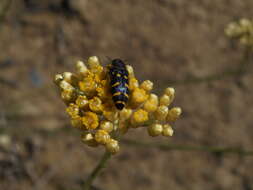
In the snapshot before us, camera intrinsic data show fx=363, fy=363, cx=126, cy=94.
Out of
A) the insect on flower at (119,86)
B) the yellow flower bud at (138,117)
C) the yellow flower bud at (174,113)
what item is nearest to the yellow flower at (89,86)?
the insect on flower at (119,86)

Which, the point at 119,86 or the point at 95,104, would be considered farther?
the point at 95,104

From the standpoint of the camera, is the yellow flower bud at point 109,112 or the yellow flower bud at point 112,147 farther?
the yellow flower bud at point 109,112

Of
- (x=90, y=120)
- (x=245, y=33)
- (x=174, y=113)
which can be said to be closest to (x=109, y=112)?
(x=90, y=120)

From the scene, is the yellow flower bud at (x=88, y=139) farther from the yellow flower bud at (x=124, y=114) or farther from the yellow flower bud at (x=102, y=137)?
the yellow flower bud at (x=124, y=114)

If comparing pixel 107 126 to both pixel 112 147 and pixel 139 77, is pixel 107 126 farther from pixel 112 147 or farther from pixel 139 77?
pixel 139 77

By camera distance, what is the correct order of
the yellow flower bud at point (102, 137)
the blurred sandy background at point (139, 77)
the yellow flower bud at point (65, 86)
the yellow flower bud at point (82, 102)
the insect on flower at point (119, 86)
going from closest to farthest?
the insect on flower at point (119, 86) < the yellow flower bud at point (102, 137) < the yellow flower bud at point (82, 102) < the yellow flower bud at point (65, 86) < the blurred sandy background at point (139, 77)

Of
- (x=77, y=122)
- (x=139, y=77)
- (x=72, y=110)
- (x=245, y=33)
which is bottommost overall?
(x=77, y=122)

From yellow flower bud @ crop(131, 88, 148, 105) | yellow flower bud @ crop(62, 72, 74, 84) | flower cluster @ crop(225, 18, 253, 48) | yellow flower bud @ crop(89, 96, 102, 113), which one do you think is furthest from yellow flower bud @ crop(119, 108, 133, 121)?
flower cluster @ crop(225, 18, 253, 48)
